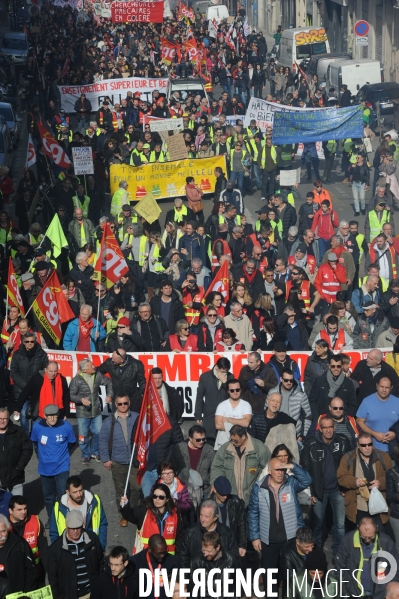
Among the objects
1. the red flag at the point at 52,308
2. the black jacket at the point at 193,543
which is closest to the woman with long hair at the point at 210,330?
A: the red flag at the point at 52,308

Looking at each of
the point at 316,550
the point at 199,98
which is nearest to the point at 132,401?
the point at 316,550

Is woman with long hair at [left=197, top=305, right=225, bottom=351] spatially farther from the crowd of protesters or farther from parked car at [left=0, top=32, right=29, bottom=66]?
parked car at [left=0, top=32, right=29, bottom=66]

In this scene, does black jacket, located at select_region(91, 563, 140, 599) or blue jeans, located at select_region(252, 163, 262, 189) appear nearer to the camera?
black jacket, located at select_region(91, 563, 140, 599)

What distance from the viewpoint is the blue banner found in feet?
88.5

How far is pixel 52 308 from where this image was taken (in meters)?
15.1

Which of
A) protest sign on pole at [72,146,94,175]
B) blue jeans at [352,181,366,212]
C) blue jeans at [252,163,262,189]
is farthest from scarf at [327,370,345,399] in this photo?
blue jeans at [252,163,262,189]

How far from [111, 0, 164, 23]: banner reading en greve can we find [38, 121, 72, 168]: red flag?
101 feet

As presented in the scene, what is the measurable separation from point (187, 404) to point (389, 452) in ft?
11.5

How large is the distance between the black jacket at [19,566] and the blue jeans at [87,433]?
3.92 meters

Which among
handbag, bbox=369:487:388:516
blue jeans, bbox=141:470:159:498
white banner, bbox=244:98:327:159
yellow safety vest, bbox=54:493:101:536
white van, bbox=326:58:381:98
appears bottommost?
blue jeans, bbox=141:470:159:498

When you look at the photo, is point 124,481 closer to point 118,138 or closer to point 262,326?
point 262,326

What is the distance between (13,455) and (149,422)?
4.26 feet

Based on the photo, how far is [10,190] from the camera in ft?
82.0

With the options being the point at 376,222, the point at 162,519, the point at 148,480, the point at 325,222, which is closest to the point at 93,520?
the point at 162,519
